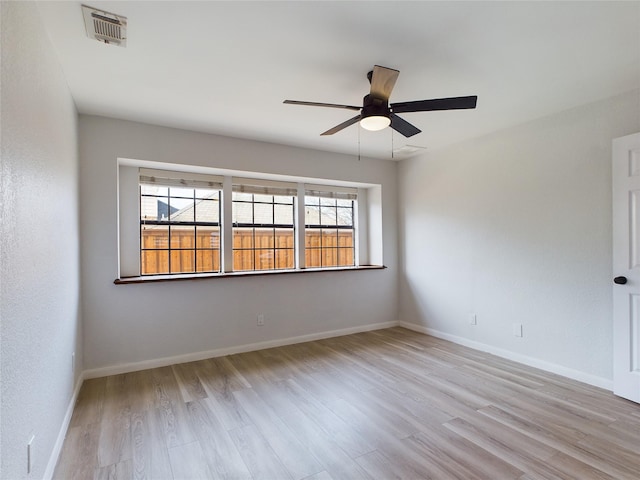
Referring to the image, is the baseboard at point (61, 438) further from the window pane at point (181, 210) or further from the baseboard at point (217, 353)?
the window pane at point (181, 210)

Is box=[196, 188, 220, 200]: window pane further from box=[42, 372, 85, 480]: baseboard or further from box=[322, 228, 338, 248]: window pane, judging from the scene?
box=[42, 372, 85, 480]: baseboard

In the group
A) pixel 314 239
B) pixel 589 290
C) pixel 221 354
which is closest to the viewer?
pixel 589 290

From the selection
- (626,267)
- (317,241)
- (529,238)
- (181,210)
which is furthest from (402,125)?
(181,210)

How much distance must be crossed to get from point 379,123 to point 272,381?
2419mm

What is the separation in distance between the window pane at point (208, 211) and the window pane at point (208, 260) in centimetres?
39

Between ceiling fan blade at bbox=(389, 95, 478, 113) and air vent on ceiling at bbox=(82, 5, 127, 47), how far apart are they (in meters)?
1.75

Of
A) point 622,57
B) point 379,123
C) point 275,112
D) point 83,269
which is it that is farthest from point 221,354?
point 622,57

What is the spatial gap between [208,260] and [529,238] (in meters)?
3.59

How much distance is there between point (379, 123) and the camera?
2.49 metres

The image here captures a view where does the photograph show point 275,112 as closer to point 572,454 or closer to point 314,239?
point 314,239

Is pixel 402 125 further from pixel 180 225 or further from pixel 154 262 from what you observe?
pixel 154 262

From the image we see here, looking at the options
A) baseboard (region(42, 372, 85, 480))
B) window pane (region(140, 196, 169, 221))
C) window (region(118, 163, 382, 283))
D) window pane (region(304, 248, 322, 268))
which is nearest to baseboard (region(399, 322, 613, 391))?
window (region(118, 163, 382, 283))

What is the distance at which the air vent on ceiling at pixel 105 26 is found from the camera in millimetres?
1857

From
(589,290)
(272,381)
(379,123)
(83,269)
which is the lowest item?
(272,381)
